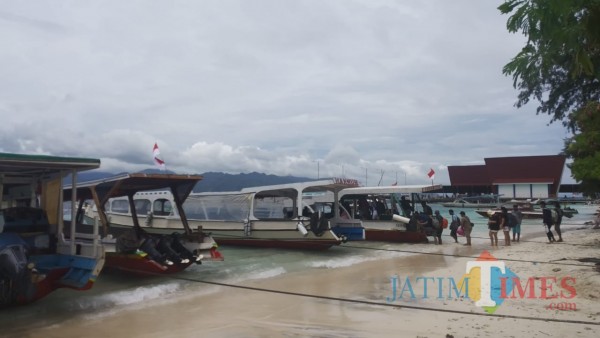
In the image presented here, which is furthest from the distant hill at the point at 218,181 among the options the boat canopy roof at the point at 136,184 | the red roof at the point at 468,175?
the red roof at the point at 468,175

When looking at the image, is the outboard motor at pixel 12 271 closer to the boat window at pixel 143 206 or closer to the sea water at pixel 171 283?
the sea water at pixel 171 283

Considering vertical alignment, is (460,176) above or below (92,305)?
above

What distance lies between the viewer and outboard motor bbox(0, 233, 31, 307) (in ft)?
24.1

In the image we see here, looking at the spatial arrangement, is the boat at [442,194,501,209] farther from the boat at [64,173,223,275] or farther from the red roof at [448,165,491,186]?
the boat at [64,173,223,275]

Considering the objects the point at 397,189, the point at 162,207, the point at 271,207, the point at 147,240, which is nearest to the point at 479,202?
the point at 397,189

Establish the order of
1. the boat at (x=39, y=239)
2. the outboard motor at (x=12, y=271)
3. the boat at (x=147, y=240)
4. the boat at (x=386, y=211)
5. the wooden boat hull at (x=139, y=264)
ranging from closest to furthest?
the outboard motor at (x=12, y=271) < the boat at (x=39, y=239) < the wooden boat hull at (x=139, y=264) < the boat at (x=147, y=240) < the boat at (x=386, y=211)

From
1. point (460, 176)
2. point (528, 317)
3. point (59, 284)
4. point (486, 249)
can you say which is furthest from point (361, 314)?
point (460, 176)

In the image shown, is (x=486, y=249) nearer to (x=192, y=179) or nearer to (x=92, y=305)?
(x=192, y=179)

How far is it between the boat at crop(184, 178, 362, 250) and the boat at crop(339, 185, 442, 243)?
7.01 ft

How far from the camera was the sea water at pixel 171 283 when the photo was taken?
25.8 ft

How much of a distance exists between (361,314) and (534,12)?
16.5 ft

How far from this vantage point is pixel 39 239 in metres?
8.91

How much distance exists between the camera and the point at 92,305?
857 cm

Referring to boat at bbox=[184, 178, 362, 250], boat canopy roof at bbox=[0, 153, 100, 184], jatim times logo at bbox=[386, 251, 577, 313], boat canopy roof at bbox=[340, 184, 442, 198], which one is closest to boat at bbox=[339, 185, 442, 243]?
boat canopy roof at bbox=[340, 184, 442, 198]
